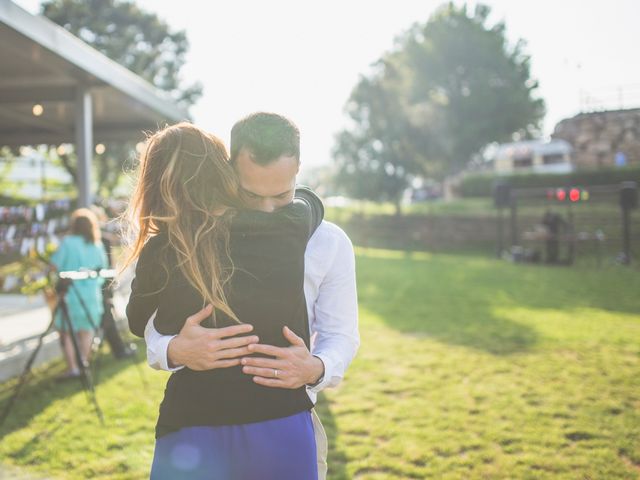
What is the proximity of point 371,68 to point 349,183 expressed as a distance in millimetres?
7381

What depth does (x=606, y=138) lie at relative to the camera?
93.9 feet

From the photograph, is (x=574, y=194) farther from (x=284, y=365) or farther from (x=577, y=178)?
(x=284, y=365)

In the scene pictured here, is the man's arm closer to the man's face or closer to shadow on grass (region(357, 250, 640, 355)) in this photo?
the man's face

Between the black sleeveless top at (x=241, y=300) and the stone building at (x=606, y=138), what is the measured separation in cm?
3031

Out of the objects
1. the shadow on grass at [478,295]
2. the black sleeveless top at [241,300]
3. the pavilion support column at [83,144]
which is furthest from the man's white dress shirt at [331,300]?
the pavilion support column at [83,144]

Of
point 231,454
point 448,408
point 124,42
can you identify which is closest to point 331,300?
point 231,454

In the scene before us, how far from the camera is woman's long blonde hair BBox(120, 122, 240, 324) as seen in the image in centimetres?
133

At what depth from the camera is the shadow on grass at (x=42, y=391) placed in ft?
14.1

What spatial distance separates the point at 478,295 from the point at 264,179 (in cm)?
981

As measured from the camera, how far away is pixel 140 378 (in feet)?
18.1

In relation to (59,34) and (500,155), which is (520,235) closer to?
(59,34)

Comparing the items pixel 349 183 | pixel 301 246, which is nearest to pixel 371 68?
pixel 349 183

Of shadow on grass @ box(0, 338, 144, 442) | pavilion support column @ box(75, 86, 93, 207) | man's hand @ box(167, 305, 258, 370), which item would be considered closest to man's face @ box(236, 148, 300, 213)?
man's hand @ box(167, 305, 258, 370)

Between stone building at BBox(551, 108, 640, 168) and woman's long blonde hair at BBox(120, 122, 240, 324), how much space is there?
3038cm
